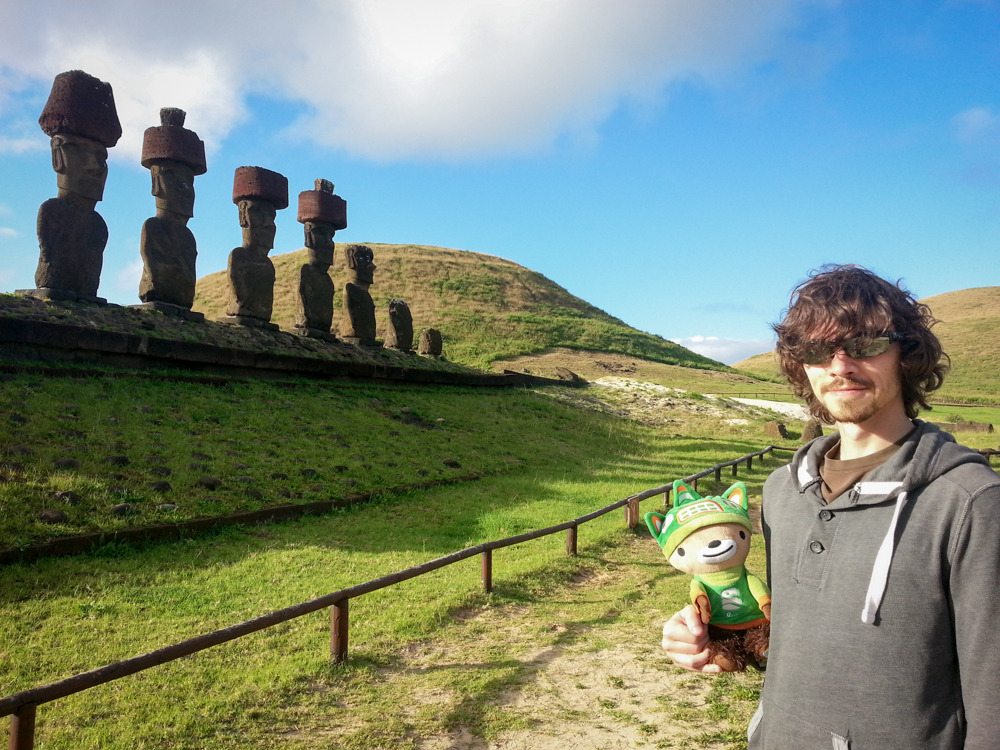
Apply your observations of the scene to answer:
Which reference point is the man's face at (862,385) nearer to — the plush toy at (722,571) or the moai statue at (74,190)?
the plush toy at (722,571)

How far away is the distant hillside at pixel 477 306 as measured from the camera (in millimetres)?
40594

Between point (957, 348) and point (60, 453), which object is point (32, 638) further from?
point (957, 348)

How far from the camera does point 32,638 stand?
5191mm

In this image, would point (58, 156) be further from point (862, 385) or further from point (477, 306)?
point (477, 306)

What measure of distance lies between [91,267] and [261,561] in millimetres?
8556

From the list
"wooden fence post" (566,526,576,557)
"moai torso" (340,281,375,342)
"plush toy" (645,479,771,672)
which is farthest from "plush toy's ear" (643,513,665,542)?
"moai torso" (340,281,375,342)

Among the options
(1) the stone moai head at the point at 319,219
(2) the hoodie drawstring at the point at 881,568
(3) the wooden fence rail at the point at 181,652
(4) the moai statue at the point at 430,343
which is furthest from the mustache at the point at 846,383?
(4) the moai statue at the point at 430,343

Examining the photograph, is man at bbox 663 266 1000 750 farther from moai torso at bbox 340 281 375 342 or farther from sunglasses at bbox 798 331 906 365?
moai torso at bbox 340 281 375 342

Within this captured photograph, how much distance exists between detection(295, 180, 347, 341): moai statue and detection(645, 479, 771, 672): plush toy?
54.9 feet

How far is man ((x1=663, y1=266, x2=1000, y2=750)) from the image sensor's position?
1.60 metres

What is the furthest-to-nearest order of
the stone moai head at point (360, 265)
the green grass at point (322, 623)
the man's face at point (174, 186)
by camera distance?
the stone moai head at point (360, 265) → the man's face at point (174, 186) → the green grass at point (322, 623)

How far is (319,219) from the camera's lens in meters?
19.9

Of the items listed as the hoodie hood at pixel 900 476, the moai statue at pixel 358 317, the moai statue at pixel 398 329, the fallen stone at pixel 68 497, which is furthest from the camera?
the moai statue at pixel 398 329

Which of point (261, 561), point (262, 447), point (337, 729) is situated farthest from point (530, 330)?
point (337, 729)
